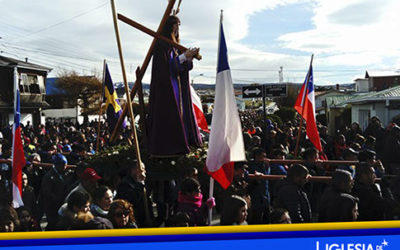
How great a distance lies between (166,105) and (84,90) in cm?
3771

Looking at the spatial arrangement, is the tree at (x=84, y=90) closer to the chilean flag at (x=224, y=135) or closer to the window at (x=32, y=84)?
the window at (x=32, y=84)

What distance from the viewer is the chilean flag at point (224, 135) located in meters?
3.81

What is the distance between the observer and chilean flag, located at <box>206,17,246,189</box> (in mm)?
3811

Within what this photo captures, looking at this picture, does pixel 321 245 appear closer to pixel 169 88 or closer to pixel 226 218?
pixel 226 218

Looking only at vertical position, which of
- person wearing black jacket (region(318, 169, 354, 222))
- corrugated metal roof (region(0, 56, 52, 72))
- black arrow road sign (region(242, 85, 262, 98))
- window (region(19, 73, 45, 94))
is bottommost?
person wearing black jacket (region(318, 169, 354, 222))

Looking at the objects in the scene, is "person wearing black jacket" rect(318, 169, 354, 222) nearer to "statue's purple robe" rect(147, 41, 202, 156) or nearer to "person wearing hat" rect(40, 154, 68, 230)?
"statue's purple robe" rect(147, 41, 202, 156)

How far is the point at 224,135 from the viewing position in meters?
3.82

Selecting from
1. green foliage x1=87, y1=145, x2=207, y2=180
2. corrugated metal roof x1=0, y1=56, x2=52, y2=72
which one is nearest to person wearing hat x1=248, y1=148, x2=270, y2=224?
green foliage x1=87, y1=145, x2=207, y2=180

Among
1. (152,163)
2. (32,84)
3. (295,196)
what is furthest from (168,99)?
(32,84)

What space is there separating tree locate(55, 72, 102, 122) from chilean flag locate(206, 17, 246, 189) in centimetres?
3745

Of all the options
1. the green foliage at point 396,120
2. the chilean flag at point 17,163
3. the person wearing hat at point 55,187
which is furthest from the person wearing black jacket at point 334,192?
the green foliage at point 396,120

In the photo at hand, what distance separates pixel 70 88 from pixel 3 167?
36713 millimetres

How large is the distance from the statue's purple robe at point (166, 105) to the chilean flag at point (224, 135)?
0.99 metres

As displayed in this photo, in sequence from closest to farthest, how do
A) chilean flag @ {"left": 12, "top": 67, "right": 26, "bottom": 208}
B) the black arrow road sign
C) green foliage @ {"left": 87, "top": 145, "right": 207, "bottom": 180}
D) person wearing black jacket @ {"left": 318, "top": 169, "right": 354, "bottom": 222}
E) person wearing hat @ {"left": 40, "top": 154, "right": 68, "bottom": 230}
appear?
person wearing black jacket @ {"left": 318, "top": 169, "right": 354, "bottom": 222} → chilean flag @ {"left": 12, "top": 67, "right": 26, "bottom": 208} → green foliage @ {"left": 87, "top": 145, "right": 207, "bottom": 180} → person wearing hat @ {"left": 40, "top": 154, "right": 68, "bottom": 230} → the black arrow road sign
